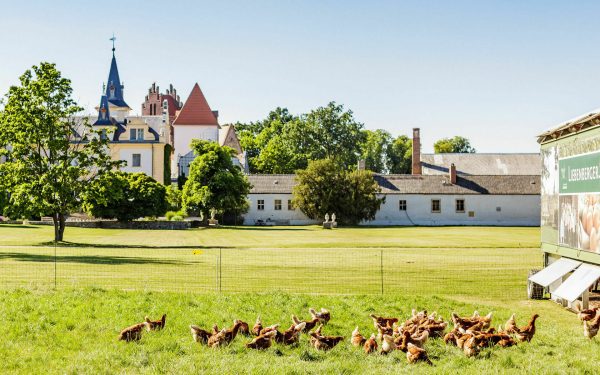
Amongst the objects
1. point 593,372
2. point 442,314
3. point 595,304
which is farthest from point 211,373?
point 595,304

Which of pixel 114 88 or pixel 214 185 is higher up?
pixel 114 88

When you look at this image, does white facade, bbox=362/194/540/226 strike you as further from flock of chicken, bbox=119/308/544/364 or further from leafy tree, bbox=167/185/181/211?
flock of chicken, bbox=119/308/544/364

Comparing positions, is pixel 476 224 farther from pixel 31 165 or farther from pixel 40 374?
pixel 40 374

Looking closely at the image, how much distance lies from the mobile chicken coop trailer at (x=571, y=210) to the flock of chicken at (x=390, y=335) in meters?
2.99

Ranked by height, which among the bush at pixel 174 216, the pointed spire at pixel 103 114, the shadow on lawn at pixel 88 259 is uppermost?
the pointed spire at pixel 103 114

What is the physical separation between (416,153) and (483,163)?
789 centimetres

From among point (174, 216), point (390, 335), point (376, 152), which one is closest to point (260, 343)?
point (390, 335)

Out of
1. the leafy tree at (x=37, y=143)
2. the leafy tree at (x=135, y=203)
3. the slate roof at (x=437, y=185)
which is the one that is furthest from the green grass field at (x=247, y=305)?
the slate roof at (x=437, y=185)

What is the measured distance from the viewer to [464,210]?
249ft

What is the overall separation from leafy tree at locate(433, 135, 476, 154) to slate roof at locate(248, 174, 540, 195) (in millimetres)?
47588

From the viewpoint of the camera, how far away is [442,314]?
15969 mm

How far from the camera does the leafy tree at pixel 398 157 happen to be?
112062 millimetres

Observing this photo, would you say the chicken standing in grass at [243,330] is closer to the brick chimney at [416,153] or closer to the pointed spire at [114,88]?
the brick chimney at [416,153]

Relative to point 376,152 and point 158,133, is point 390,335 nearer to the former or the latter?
point 158,133
